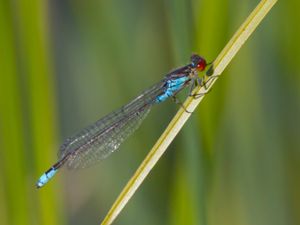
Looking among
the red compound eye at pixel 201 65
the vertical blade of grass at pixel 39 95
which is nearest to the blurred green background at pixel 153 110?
the vertical blade of grass at pixel 39 95

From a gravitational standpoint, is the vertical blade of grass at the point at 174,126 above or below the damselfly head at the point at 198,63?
below

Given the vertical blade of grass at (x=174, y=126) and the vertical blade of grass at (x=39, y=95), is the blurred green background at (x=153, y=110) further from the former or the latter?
the vertical blade of grass at (x=174, y=126)

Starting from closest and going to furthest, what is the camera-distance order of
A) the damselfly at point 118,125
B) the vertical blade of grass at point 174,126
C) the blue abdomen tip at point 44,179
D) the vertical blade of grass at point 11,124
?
1. the vertical blade of grass at point 174,126
2. the vertical blade of grass at point 11,124
3. the blue abdomen tip at point 44,179
4. the damselfly at point 118,125

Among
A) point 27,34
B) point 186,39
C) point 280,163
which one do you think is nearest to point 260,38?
point 280,163

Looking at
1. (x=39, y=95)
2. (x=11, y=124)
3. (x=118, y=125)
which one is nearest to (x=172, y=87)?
(x=118, y=125)

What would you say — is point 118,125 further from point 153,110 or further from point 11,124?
point 11,124

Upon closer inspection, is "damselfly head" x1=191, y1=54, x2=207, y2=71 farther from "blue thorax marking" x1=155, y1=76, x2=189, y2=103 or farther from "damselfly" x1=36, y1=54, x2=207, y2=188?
"blue thorax marking" x1=155, y1=76, x2=189, y2=103
